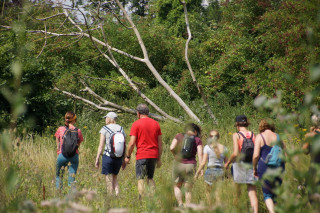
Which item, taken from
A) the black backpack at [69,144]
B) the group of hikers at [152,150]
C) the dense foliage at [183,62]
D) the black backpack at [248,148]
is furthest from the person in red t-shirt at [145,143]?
the dense foliage at [183,62]

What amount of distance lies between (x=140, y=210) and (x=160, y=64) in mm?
15089

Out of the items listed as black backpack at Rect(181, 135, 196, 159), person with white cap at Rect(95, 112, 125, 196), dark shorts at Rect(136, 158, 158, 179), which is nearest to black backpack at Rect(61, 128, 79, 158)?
person with white cap at Rect(95, 112, 125, 196)

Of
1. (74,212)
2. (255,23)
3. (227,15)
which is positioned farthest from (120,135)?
(227,15)

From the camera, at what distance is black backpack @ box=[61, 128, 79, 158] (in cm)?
622

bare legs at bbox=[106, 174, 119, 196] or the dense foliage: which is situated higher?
the dense foliage

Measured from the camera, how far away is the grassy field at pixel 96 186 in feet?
6.44

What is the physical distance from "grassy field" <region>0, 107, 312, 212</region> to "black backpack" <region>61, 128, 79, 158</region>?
1.04ft

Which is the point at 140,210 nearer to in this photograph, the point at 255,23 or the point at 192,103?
the point at 192,103

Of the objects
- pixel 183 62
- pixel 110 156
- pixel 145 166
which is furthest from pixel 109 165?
pixel 183 62

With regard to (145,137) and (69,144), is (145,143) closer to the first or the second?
(145,137)

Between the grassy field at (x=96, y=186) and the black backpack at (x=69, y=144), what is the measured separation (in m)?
0.32

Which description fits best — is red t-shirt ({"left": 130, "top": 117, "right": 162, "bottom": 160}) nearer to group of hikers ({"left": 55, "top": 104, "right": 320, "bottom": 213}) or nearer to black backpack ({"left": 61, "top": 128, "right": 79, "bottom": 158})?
group of hikers ({"left": 55, "top": 104, "right": 320, "bottom": 213})

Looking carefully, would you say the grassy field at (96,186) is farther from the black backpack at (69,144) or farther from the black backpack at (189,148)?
the black backpack at (189,148)

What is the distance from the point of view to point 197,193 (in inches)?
210
